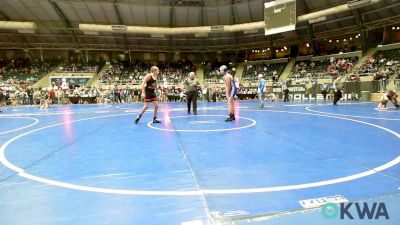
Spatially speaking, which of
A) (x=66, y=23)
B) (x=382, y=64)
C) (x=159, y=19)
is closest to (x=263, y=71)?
(x=382, y=64)

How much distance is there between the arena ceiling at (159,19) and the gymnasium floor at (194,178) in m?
28.9

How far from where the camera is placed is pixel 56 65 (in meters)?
39.6

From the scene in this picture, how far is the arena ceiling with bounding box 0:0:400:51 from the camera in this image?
1227 inches

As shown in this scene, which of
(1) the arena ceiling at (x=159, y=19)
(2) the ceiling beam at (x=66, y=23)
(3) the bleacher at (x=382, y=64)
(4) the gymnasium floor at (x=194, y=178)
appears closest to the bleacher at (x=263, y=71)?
(1) the arena ceiling at (x=159, y=19)

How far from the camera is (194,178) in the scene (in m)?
3.69

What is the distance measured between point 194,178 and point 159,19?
34143 mm

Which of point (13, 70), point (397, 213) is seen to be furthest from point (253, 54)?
point (397, 213)

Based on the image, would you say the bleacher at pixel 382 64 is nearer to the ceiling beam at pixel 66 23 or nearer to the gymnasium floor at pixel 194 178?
the gymnasium floor at pixel 194 178

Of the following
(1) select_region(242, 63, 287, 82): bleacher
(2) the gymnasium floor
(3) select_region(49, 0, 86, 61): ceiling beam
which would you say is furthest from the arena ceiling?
(2) the gymnasium floor

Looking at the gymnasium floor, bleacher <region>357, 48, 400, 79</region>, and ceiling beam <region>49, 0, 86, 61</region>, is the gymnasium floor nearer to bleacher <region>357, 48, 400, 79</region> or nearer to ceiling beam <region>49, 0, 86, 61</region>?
bleacher <region>357, 48, 400, 79</region>

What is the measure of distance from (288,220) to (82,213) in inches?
70.1

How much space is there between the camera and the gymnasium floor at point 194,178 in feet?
8.70

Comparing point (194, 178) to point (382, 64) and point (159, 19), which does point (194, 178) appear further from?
point (159, 19)

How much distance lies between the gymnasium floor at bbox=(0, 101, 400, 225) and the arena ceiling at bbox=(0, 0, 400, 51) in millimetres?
28892
